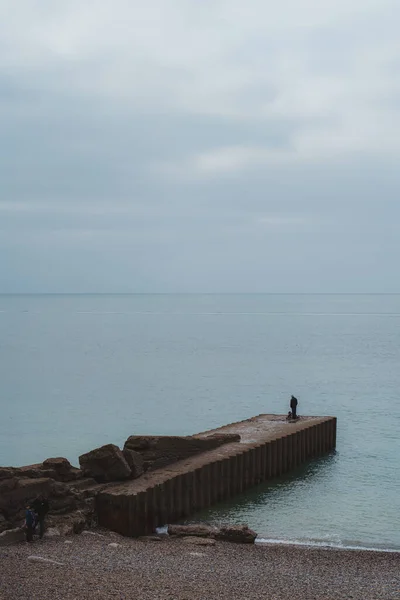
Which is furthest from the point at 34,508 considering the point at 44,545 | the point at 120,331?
the point at 120,331

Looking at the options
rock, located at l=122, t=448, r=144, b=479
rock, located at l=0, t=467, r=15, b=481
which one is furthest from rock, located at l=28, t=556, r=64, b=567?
rock, located at l=122, t=448, r=144, b=479

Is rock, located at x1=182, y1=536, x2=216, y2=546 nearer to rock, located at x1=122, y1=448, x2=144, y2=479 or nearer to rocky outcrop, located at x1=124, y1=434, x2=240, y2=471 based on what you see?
rock, located at x1=122, y1=448, x2=144, y2=479

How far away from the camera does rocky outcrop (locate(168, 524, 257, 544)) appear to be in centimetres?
2094

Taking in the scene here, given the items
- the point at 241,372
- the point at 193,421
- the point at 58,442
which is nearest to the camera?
the point at 58,442

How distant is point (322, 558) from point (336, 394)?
129 ft

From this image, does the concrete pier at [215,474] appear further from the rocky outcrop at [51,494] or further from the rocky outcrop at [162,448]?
the rocky outcrop at [51,494]

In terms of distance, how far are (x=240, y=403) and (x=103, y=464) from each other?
33.3 meters

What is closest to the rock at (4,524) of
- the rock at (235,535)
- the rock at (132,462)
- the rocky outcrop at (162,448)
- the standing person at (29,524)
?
the standing person at (29,524)

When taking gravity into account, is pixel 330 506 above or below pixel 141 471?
below

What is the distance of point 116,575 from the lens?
1512 centimetres

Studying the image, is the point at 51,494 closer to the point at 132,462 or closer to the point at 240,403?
the point at 132,462

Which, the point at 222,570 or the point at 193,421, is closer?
the point at 222,570

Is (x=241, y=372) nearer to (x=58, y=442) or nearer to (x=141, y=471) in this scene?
(x=58, y=442)

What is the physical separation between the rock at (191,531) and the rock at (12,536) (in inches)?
178
